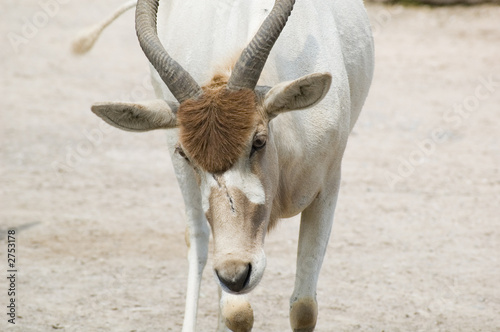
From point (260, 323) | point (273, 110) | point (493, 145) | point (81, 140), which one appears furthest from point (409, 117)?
point (273, 110)

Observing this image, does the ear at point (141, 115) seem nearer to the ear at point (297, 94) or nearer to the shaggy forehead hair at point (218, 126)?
the shaggy forehead hair at point (218, 126)

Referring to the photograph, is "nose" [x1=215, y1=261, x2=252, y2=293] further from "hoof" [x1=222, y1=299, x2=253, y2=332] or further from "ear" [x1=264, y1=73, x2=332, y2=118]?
"hoof" [x1=222, y1=299, x2=253, y2=332]

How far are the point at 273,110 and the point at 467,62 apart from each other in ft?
29.4

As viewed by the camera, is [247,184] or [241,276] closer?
[241,276]

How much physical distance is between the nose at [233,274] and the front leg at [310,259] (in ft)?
3.66

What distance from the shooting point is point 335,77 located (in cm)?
393

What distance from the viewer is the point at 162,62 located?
3.40m

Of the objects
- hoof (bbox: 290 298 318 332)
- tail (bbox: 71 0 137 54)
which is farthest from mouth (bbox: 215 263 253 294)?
tail (bbox: 71 0 137 54)

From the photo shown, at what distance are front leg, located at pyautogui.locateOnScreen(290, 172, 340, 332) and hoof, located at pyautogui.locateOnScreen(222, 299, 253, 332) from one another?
32 cm

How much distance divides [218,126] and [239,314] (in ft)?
3.96

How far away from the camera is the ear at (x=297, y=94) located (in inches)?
125

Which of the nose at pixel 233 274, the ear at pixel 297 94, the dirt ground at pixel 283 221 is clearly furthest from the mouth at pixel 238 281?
the dirt ground at pixel 283 221

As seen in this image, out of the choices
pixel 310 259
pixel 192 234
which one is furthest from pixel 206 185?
pixel 192 234

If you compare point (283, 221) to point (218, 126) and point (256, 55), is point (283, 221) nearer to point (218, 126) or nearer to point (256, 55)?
point (256, 55)
